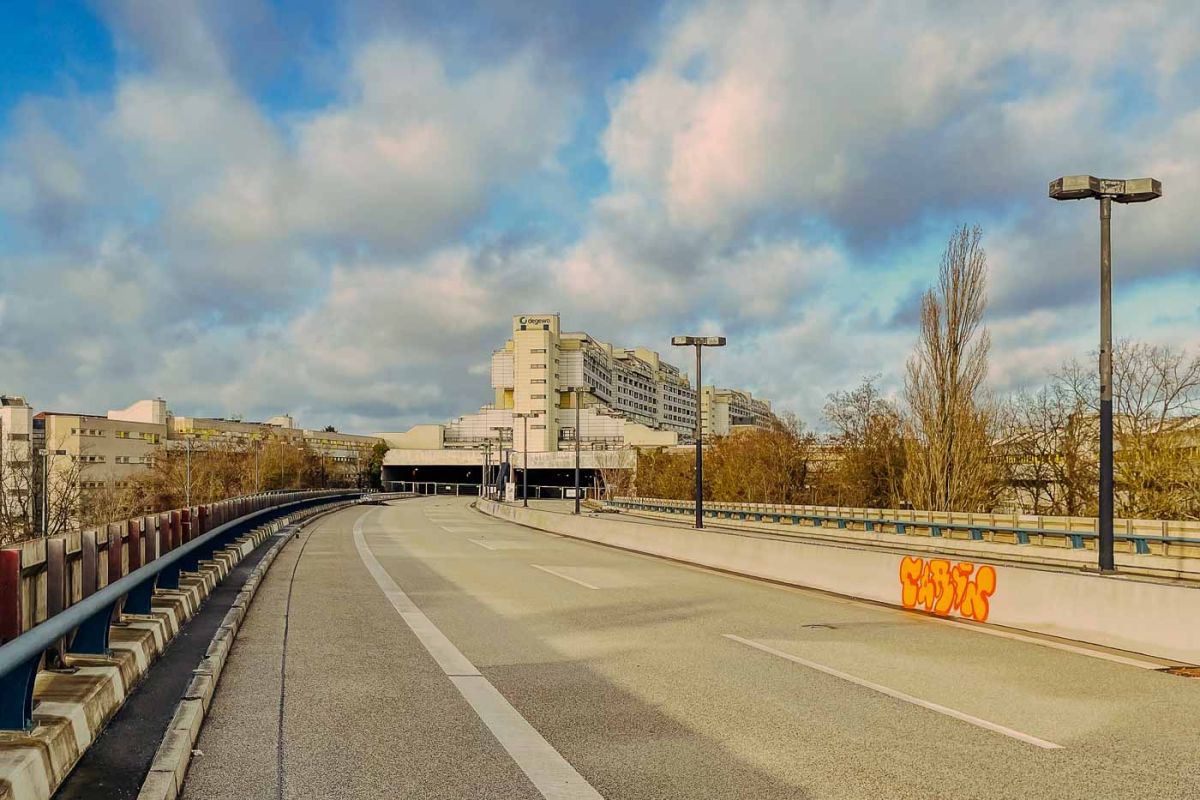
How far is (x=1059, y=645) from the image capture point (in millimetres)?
11609

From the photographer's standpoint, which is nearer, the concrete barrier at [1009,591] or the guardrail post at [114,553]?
the guardrail post at [114,553]

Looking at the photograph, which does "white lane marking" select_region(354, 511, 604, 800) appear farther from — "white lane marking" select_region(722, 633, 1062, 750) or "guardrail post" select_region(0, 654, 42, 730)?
"white lane marking" select_region(722, 633, 1062, 750)

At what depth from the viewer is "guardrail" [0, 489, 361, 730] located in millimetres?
5324

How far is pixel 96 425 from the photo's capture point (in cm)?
12875

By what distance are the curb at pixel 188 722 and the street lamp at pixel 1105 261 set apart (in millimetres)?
11936

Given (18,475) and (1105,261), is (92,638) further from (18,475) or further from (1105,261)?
(18,475)

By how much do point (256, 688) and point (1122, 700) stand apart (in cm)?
779

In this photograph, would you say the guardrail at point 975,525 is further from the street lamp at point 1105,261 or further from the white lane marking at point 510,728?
the white lane marking at point 510,728

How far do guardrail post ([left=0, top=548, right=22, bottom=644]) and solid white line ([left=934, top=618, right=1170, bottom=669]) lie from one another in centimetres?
1052

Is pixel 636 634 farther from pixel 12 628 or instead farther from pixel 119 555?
pixel 12 628

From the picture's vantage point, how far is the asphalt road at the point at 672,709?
19.6ft

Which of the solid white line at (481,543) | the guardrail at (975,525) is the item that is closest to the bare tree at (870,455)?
the guardrail at (975,525)

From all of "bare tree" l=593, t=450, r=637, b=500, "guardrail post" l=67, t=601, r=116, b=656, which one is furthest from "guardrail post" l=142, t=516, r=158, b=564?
"bare tree" l=593, t=450, r=637, b=500

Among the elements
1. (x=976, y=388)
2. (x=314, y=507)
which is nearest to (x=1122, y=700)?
(x=976, y=388)
